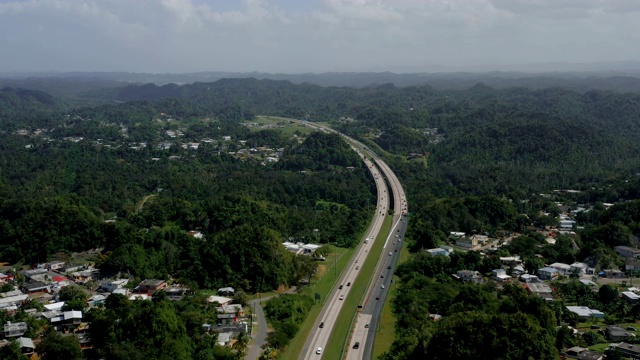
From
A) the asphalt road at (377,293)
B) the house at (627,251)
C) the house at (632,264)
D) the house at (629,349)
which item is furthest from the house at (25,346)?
the house at (627,251)

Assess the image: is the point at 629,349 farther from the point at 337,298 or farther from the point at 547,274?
the point at 337,298

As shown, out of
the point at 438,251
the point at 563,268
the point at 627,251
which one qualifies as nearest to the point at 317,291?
the point at 438,251

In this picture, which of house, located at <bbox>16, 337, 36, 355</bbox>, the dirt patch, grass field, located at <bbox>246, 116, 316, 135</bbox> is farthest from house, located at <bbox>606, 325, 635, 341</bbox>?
grass field, located at <bbox>246, 116, 316, 135</bbox>

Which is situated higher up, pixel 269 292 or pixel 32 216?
pixel 32 216

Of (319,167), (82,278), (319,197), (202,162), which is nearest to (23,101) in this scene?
(202,162)

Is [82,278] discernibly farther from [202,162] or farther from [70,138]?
[70,138]

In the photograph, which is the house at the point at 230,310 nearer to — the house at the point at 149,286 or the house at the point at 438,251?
the house at the point at 149,286
